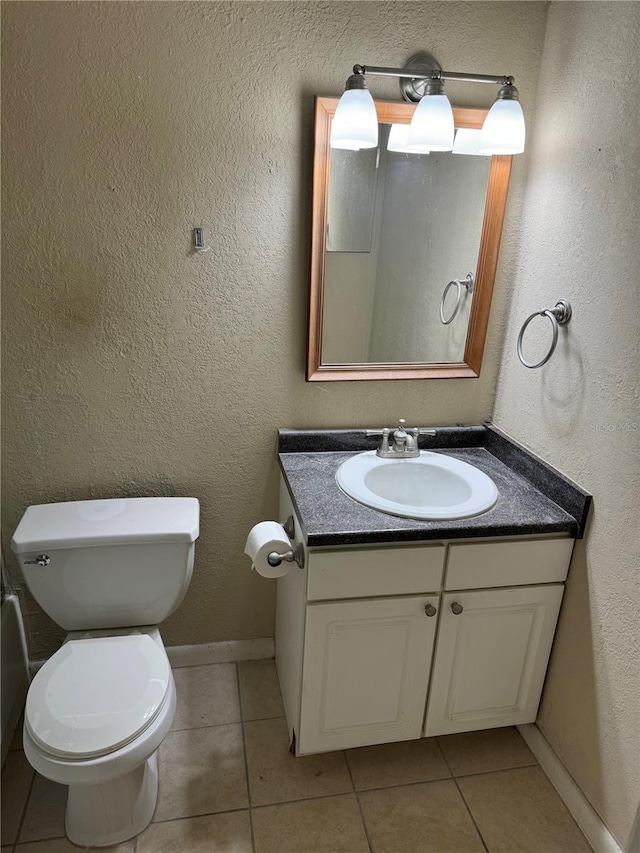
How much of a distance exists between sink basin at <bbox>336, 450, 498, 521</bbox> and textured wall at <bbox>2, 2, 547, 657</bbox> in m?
0.19

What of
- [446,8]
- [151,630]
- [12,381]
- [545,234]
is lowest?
[151,630]

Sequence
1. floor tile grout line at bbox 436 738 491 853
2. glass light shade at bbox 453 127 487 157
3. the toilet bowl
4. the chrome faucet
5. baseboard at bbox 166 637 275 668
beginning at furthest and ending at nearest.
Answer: baseboard at bbox 166 637 275 668 < the chrome faucet < glass light shade at bbox 453 127 487 157 < floor tile grout line at bbox 436 738 491 853 < the toilet bowl

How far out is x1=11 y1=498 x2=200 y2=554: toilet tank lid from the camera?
5.20 feet

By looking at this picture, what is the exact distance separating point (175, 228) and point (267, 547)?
0.88m

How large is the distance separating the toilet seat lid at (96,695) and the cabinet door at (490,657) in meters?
0.73

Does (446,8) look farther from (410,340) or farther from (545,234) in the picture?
(410,340)

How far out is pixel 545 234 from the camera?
5.47 feet

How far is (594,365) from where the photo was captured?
1474mm

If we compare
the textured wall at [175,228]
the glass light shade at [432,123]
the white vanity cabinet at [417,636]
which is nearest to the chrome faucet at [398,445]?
the textured wall at [175,228]

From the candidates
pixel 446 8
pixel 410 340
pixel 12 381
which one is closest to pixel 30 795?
pixel 12 381

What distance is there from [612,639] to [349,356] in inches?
39.7

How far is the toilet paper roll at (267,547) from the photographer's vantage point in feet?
5.03

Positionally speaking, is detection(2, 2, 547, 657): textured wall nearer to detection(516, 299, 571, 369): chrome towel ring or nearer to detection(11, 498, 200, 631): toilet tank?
detection(11, 498, 200, 631): toilet tank

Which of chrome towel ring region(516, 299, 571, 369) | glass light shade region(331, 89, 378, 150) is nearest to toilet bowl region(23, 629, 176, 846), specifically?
chrome towel ring region(516, 299, 571, 369)
